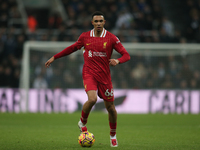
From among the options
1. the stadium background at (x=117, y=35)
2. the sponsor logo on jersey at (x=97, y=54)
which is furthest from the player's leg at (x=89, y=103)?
the stadium background at (x=117, y=35)

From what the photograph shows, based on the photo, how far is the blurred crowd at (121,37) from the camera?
51.1 ft

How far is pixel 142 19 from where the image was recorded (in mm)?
18344

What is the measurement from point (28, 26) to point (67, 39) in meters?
3.62

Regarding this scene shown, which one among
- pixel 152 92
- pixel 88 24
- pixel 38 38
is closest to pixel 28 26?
pixel 38 38

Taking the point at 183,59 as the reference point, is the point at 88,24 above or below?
above

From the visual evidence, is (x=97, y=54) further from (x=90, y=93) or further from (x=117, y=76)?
(x=117, y=76)

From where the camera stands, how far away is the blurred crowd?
15570 millimetres

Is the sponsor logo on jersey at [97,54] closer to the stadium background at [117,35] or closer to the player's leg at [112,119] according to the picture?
the player's leg at [112,119]

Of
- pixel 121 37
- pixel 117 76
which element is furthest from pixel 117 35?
pixel 117 76

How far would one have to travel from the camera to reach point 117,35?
17156mm

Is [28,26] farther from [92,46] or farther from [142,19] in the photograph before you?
[92,46]

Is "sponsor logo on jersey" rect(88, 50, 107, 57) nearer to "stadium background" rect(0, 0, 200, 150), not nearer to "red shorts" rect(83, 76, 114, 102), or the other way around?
"red shorts" rect(83, 76, 114, 102)

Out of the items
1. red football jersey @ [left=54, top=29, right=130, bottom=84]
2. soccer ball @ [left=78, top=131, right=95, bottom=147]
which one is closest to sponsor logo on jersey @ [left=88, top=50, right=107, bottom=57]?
red football jersey @ [left=54, top=29, right=130, bottom=84]

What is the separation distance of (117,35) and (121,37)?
38 cm
